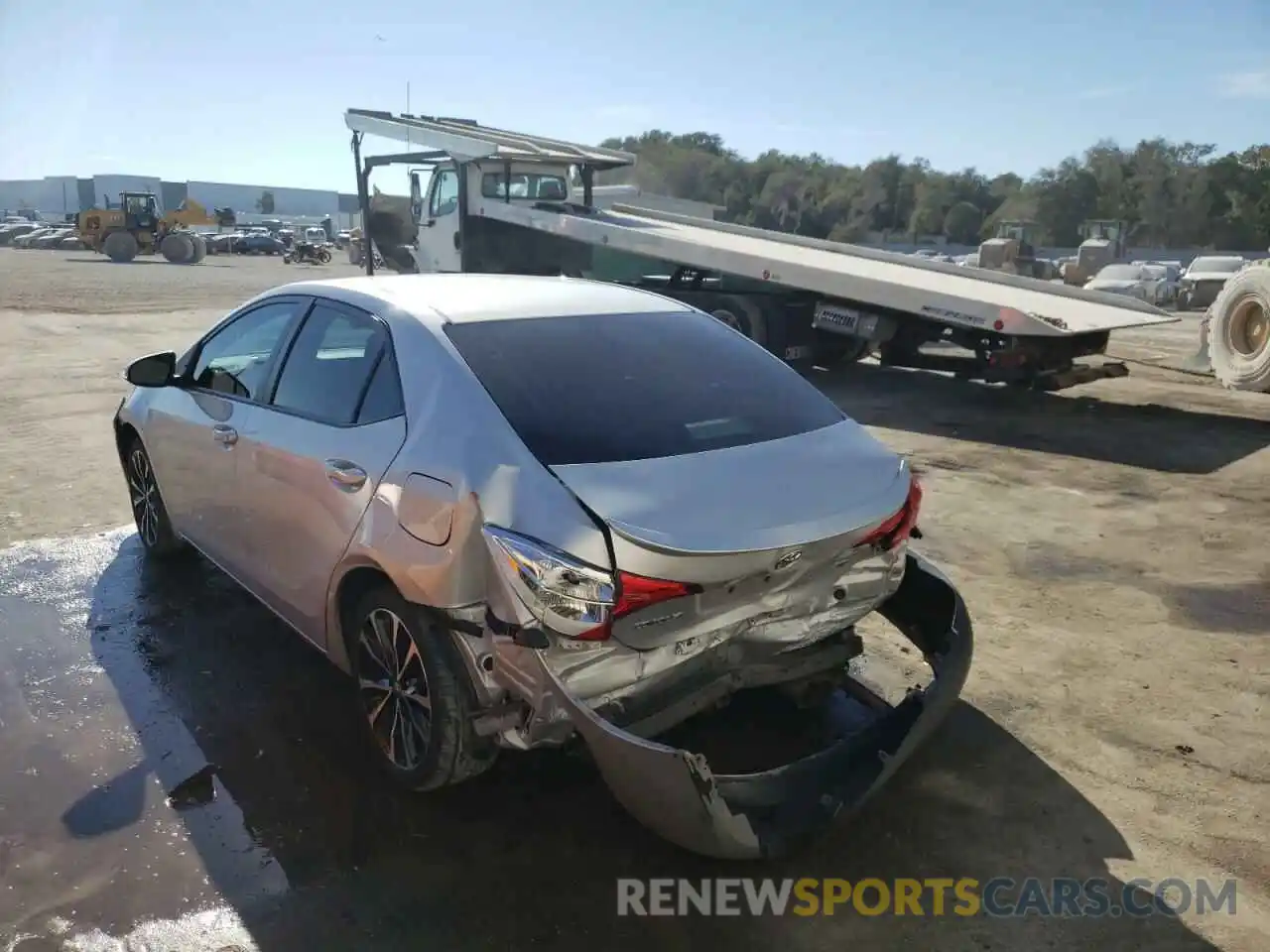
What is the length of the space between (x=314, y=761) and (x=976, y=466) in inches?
234

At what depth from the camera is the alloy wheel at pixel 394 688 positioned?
10.1 ft

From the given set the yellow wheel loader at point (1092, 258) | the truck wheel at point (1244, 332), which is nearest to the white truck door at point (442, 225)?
the truck wheel at point (1244, 332)

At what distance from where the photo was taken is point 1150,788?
3.32 m

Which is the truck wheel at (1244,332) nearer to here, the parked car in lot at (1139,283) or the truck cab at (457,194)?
the truck cab at (457,194)

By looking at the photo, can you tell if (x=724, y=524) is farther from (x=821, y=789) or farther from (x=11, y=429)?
(x=11, y=429)

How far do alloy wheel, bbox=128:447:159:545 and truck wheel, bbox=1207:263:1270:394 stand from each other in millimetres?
11026

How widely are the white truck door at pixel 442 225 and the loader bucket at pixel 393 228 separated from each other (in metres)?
0.79

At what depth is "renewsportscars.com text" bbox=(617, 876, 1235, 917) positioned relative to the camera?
2732mm

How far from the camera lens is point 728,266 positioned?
1119 cm

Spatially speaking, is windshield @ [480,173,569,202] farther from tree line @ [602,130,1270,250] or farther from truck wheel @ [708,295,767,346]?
tree line @ [602,130,1270,250]

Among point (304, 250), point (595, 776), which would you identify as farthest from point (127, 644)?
point (304, 250)

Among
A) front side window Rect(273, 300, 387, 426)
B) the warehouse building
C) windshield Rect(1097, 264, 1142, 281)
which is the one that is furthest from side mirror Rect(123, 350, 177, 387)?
the warehouse building

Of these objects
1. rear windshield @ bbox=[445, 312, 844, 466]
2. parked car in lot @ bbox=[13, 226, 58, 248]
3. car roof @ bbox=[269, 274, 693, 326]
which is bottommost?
parked car in lot @ bbox=[13, 226, 58, 248]

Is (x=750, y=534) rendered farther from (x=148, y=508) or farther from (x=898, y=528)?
(x=148, y=508)
